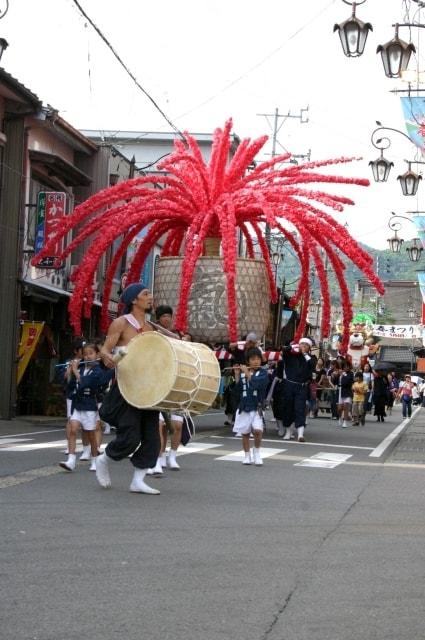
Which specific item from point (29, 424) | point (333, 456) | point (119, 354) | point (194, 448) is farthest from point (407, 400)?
point (119, 354)

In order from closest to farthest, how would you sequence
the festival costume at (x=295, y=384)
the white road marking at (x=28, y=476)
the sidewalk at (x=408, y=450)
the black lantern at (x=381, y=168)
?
the white road marking at (x=28, y=476) → the sidewalk at (x=408, y=450) → the festival costume at (x=295, y=384) → the black lantern at (x=381, y=168)

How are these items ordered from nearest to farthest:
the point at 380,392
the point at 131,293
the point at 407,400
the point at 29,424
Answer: the point at 131,293, the point at 29,424, the point at 380,392, the point at 407,400

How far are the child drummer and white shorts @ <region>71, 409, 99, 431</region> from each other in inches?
96.3

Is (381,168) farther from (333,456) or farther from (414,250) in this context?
(414,250)

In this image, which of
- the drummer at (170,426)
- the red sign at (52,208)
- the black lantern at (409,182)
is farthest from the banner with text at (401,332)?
the drummer at (170,426)

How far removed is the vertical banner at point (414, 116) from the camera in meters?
21.0


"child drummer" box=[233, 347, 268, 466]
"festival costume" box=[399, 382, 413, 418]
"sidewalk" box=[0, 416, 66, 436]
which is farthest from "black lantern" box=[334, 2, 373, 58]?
"festival costume" box=[399, 382, 413, 418]

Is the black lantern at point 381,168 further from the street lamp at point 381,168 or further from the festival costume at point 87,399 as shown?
the festival costume at point 87,399

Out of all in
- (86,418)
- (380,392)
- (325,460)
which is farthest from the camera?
(380,392)

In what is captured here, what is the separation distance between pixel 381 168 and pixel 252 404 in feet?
38.2

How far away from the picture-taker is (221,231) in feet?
66.2

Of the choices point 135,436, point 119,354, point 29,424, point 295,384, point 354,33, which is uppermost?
point 354,33

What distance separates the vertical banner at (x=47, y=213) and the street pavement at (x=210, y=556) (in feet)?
42.2

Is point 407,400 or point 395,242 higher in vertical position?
point 395,242
